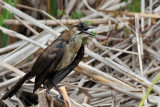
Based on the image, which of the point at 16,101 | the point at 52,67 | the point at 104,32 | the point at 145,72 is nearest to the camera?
the point at 52,67

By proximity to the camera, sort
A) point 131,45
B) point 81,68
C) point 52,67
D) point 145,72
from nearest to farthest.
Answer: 1. point 52,67
2. point 81,68
3. point 145,72
4. point 131,45

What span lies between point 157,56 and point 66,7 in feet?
5.56

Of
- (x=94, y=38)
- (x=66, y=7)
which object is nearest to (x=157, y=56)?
(x=94, y=38)

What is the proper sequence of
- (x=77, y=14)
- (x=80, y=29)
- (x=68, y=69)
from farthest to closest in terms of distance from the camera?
(x=77, y=14), (x=68, y=69), (x=80, y=29)

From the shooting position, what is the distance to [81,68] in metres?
3.52

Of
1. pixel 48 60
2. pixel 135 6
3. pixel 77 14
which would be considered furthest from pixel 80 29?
pixel 135 6

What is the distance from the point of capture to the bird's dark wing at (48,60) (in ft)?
10.7

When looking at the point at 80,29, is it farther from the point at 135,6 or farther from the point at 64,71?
the point at 135,6

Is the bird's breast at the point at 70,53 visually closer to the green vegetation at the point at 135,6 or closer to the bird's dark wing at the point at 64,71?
the bird's dark wing at the point at 64,71

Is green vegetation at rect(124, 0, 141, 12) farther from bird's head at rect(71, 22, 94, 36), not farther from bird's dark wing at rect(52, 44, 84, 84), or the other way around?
bird's head at rect(71, 22, 94, 36)

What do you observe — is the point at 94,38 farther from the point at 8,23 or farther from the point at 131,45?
the point at 8,23

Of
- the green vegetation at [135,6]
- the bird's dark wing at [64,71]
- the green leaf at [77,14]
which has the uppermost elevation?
the green vegetation at [135,6]

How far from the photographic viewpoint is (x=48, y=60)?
3291mm

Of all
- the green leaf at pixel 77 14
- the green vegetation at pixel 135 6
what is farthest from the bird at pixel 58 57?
the green vegetation at pixel 135 6
